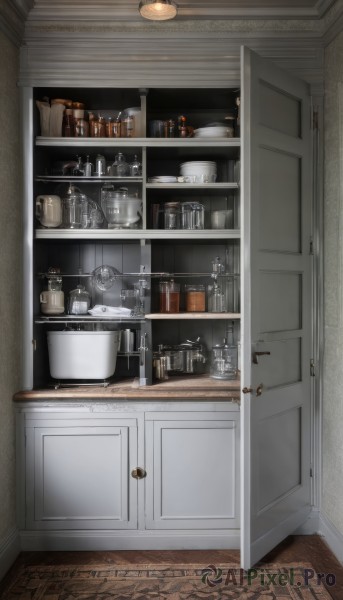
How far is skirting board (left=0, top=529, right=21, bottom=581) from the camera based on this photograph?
2.65m

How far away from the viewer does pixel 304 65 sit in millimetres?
2992

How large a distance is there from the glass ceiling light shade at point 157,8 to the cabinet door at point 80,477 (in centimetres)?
207

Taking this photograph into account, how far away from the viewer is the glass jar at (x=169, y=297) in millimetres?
3102

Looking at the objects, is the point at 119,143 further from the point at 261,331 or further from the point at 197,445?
the point at 197,445

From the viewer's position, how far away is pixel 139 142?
9.66 feet

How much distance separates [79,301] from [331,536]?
1.84 metres

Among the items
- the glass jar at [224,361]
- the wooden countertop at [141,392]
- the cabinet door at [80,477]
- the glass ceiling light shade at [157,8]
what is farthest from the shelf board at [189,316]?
the glass ceiling light shade at [157,8]

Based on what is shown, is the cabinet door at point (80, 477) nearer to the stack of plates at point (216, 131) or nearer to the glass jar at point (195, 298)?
the glass jar at point (195, 298)

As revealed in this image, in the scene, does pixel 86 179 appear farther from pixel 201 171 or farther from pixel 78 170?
pixel 201 171

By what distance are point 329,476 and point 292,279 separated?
106cm

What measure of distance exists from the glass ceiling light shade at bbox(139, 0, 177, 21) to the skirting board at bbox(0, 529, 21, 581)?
2.64m

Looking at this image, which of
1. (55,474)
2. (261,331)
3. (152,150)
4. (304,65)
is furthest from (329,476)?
(304,65)

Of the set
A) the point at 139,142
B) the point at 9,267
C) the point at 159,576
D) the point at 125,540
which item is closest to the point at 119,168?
the point at 139,142

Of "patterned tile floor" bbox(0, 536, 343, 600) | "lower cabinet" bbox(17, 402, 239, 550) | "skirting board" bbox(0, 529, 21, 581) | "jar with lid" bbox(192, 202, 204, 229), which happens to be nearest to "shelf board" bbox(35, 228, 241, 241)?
"jar with lid" bbox(192, 202, 204, 229)
